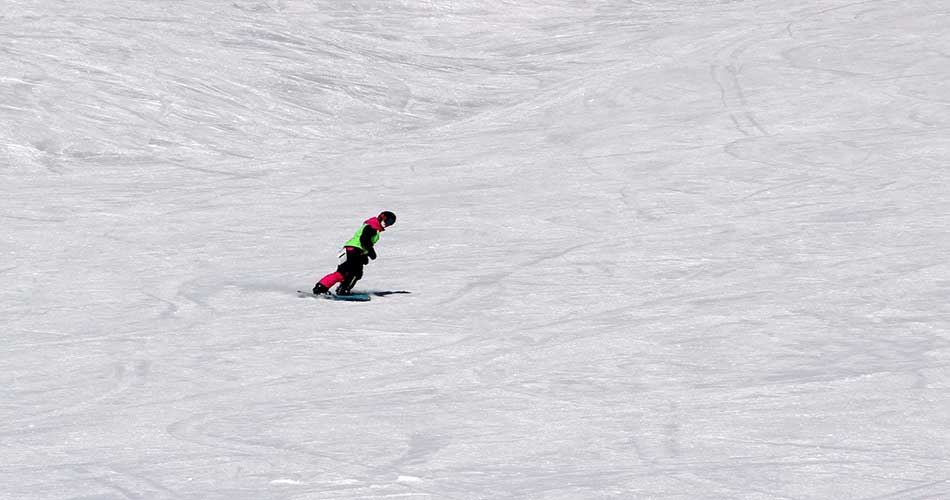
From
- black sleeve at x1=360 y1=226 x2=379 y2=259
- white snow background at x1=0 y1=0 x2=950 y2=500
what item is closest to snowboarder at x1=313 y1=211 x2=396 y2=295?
black sleeve at x1=360 y1=226 x2=379 y2=259

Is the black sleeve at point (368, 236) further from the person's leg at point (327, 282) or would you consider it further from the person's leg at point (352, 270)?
the person's leg at point (327, 282)

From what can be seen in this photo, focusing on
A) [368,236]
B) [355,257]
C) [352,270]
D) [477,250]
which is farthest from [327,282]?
[477,250]

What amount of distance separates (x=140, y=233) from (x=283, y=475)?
954 centimetres

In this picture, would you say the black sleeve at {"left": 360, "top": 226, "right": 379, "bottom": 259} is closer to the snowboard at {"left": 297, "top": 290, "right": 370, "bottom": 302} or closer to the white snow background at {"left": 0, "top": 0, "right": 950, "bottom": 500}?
the snowboard at {"left": 297, "top": 290, "right": 370, "bottom": 302}

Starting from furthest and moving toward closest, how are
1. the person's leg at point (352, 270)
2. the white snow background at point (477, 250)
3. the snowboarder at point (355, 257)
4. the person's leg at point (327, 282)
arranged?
the person's leg at point (327, 282), the person's leg at point (352, 270), the snowboarder at point (355, 257), the white snow background at point (477, 250)

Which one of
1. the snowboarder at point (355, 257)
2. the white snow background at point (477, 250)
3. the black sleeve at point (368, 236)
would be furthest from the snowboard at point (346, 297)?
the black sleeve at point (368, 236)

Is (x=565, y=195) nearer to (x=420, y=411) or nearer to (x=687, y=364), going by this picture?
(x=687, y=364)

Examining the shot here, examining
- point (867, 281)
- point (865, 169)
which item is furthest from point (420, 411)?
point (865, 169)

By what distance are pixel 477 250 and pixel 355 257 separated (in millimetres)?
2425

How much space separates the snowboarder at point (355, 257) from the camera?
1212 centimetres

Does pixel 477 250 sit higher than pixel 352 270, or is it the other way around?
pixel 477 250

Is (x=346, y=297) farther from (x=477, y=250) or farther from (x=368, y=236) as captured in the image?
(x=477, y=250)

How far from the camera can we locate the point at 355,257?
1228 cm

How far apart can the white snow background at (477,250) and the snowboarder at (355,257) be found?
491 millimetres
